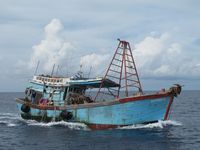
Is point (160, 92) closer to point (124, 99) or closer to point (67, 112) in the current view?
point (124, 99)

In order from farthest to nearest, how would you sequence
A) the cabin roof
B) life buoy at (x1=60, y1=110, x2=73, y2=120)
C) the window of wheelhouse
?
the window of wheelhouse < the cabin roof < life buoy at (x1=60, y1=110, x2=73, y2=120)

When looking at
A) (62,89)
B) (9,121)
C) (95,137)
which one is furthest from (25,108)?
(95,137)

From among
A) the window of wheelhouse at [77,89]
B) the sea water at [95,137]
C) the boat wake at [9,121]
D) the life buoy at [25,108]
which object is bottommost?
the sea water at [95,137]

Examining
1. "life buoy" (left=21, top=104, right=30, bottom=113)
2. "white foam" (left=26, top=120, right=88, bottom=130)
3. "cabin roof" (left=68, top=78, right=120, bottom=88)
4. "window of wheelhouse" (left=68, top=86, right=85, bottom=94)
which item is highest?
"cabin roof" (left=68, top=78, right=120, bottom=88)

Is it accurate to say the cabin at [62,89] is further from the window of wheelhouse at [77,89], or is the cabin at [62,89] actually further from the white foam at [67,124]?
the white foam at [67,124]

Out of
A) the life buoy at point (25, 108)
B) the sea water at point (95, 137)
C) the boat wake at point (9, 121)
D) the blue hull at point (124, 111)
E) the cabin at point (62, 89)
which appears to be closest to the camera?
the sea water at point (95, 137)

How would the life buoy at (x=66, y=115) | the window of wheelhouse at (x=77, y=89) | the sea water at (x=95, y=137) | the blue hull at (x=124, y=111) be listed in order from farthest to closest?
the window of wheelhouse at (x=77, y=89)
the life buoy at (x=66, y=115)
the blue hull at (x=124, y=111)
the sea water at (x=95, y=137)

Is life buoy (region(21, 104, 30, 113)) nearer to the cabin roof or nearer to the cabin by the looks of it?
the cabin

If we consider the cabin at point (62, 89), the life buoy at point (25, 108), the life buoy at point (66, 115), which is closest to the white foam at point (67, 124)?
the life buoy at point (66, 115)

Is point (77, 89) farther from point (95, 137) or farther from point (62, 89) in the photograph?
point (95, 137)

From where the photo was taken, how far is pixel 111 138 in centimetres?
3375

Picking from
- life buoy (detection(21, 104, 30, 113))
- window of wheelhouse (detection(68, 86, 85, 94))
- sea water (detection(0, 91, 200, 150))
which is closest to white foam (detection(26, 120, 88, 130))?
sea water (detection(0, 91, 200, 150))

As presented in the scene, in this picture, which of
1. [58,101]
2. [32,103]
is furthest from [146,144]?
[32,103]

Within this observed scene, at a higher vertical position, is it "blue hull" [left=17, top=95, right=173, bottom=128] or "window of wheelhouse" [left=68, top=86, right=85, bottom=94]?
"window of wheelhouse" [left=68, top=86, right=85, bottom=94]
